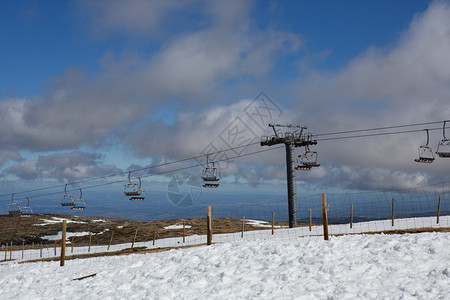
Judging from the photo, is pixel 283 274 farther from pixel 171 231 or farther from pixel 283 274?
pixel 171 231

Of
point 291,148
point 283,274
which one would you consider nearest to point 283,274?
point 283,274

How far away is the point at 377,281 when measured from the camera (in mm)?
10578

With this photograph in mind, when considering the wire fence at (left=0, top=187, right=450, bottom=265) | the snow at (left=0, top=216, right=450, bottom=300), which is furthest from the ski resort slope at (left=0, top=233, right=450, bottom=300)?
the wire fence at (left=0, top=187, right=450, bottom=265)

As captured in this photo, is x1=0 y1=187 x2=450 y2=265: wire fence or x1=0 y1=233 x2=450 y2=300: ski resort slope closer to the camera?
x1=0 y1=233 x2=450 y2=300: ski resort slope

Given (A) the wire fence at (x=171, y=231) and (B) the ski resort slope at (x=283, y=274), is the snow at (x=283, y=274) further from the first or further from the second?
(A) the wire fence at (x=171, y=231)

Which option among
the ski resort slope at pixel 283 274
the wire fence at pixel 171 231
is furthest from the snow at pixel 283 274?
the wire fence at pixel 171 231

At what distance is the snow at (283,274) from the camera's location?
10367 millimetres

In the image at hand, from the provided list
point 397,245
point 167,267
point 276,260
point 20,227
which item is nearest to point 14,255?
point 20,227

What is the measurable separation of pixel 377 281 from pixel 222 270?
214 inches

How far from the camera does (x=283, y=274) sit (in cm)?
1200

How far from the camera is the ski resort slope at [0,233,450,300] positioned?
34.0 ft

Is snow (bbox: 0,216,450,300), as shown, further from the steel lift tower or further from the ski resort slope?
the steel lift tower

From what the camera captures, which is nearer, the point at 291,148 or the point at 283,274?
the point at 283,274

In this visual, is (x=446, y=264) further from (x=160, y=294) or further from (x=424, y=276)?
(x=160, y=294)
